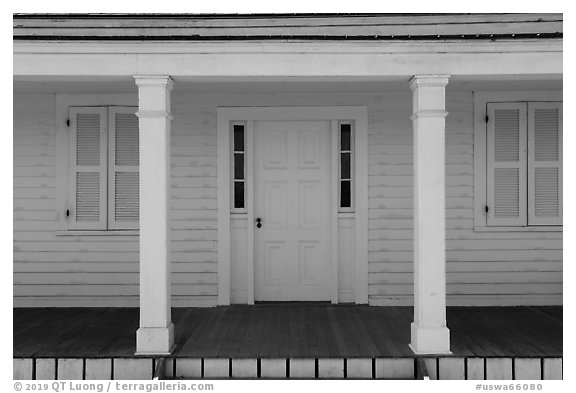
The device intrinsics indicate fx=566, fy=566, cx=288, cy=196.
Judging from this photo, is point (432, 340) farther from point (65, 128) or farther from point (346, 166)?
point (65, 128)

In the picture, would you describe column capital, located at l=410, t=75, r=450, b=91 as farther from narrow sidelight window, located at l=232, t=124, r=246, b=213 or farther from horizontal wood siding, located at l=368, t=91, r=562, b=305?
narrow sidelight window, located at l=232, t=124, r=246, b=213

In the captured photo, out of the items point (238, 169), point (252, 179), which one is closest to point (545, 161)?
point (252, 179)

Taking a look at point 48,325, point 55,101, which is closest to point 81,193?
point 55,101

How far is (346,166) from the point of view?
6203mm

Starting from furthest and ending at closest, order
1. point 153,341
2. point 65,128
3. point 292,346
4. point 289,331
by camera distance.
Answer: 1. point 65,128
2. point 289,331
3. point 292,346
4. point 153,341

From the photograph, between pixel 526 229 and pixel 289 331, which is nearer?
pixel 289 331

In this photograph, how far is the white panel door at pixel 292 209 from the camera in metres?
6.17

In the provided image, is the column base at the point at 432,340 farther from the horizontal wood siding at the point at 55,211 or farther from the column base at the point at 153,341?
the horizontal wood siding at the point at 55,211

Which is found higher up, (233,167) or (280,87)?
(280,87)

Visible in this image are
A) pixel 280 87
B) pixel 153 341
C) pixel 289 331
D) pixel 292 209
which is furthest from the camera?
pixel 292 209

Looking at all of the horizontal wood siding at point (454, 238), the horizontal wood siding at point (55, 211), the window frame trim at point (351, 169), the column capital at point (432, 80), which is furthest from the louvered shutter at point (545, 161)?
the horizontal wood siding at point (55, 211)

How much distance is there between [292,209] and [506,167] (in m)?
2.36

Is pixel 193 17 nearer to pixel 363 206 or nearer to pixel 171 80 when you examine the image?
pixel 171 80

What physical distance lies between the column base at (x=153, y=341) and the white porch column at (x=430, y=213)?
1.96 metres
